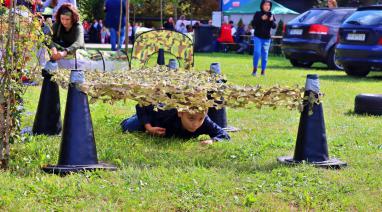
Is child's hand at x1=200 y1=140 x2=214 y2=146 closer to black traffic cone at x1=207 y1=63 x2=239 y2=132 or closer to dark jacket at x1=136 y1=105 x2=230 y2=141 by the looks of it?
dark jacket at x1=136 y1=105 x2=230 y2=141

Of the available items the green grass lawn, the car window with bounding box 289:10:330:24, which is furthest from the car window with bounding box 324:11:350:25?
the green grass lawn

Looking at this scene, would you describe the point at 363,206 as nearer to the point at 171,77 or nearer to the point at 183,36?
the point at 171,77

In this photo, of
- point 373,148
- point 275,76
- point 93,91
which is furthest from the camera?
point 275,76

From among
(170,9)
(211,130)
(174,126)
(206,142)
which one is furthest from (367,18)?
(170,9)

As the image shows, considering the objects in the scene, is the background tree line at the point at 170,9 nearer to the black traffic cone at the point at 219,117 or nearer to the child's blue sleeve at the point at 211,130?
the black traffic cone at the point at 219,117

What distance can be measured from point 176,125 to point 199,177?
1.74 m

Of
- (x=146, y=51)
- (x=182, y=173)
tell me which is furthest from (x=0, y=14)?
(x=146, y=51)

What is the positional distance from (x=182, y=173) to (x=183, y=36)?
21.4ft

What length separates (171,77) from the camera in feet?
22.1

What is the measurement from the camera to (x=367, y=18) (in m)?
15.9

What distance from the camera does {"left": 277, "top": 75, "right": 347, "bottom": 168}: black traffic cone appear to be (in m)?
5.79

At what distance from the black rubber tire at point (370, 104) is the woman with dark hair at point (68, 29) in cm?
418

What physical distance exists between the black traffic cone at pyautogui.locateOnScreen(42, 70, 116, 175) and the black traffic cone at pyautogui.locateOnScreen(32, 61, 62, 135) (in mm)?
1680

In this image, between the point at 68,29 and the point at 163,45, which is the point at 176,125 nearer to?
the point at 68,29
